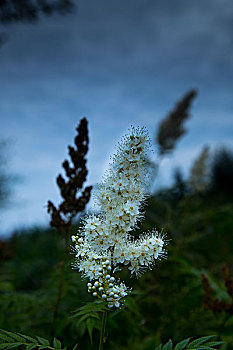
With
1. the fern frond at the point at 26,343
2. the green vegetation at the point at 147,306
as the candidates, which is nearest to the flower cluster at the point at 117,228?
the green vegetation at the point at 147,306

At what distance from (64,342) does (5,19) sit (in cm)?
686

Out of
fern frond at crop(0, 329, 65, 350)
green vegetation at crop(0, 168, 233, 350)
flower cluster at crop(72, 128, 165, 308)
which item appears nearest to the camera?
fern frond at crop(0, 329, 65, 350)

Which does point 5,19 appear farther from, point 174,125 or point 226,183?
point 226,183

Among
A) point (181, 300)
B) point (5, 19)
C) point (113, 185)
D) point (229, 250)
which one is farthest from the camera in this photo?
point (229, 250)

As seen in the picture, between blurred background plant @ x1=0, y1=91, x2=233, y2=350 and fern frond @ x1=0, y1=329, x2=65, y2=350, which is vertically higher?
blurred background plant @ x1=0, y1=91, x2=233, y2=350

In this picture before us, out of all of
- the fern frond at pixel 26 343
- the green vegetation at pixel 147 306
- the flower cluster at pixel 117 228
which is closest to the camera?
the fern frond at pixel 26 343

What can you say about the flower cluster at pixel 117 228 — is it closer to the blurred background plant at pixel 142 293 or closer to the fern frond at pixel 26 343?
the blurred background plant at pixel 142 293

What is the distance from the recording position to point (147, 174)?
2.44 metres

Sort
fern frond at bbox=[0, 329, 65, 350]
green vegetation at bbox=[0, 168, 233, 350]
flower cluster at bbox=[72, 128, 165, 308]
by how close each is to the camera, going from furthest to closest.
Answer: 1. green vegetation at bbox=[0, 168, 233, 350]
2. flower cluster at bbox=[72, 128, 165, 308]
3. fern frond at bbox=[0, 329, 65, 350]

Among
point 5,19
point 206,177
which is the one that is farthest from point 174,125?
point 5,19

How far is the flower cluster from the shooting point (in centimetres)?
226

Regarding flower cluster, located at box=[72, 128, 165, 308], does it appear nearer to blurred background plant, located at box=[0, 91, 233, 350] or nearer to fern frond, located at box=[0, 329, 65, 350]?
blurred background plant, located at box=[0, 91, 233, 350]

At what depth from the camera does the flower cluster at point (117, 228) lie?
226cm

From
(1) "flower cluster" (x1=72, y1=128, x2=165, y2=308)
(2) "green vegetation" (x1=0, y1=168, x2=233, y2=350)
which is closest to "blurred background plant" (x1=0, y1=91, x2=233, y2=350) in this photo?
(2) "green vegetation" (x1=0, y1=168, x2=233, y2=350)
